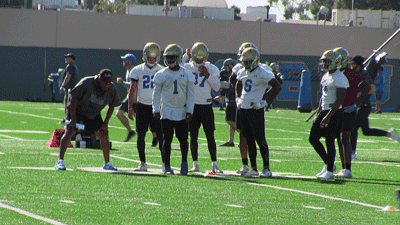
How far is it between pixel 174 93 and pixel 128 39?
31.4 meters

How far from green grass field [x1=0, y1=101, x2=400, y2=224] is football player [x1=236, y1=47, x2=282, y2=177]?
0.50m

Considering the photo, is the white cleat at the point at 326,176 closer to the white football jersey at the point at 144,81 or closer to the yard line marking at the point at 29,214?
the white football jersey at the point at 144,81

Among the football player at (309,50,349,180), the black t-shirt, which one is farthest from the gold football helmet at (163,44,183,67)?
the black t-shirt

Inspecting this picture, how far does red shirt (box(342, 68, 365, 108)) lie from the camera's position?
472 inches

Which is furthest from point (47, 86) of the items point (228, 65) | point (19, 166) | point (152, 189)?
point (152, 189)

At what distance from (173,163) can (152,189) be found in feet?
11.8

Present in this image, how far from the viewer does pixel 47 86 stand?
130 ft

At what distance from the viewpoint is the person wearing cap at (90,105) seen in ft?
37.5

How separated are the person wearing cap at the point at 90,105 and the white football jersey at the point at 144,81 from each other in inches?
15.3

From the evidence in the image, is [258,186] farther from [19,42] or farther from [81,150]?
[19,42]

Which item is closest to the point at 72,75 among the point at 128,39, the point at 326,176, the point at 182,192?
the point at 326,176

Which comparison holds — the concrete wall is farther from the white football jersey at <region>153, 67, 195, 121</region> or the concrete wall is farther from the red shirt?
the white football jersey at <region>153, 67, 195, 121</region>

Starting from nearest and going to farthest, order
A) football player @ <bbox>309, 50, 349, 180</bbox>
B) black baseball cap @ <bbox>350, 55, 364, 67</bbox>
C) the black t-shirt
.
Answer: football player @ <bbox>309, 50, 349, 180</bbox>
black baseball cap @ <bbox>350, 55, 364, 67</bbox>
the black t-shirt

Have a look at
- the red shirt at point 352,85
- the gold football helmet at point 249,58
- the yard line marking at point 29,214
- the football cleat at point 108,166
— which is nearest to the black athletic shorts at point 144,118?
the football cleat at point 108,166
